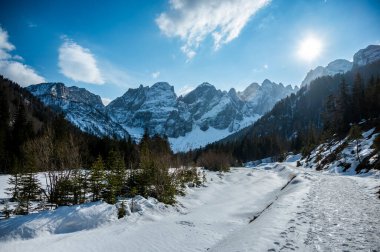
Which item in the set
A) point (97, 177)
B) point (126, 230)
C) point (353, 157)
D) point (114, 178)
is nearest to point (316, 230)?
point (126, 230)

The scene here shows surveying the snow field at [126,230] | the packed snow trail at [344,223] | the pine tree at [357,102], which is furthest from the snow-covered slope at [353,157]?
the snow field at [126,230]

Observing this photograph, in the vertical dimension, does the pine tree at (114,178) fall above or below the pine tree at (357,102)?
below

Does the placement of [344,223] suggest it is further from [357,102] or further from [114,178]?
[357,102]

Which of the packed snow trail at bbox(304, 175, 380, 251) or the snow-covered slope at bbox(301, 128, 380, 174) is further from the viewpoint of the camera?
the snow-covered slope at bbox(301, 128, 380, 174)

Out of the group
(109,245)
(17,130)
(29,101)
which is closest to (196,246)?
(109,245)

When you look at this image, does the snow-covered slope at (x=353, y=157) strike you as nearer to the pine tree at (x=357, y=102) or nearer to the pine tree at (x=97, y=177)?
the pine tree at (x=357, y=102)

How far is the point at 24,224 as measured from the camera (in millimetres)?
12219

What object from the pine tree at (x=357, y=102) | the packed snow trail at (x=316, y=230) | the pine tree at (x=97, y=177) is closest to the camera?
the packed snow trail at (x=316, y=230)

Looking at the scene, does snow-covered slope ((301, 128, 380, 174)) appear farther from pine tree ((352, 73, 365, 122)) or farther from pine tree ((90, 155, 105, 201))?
pine tree ((90, 155, 105, 201))

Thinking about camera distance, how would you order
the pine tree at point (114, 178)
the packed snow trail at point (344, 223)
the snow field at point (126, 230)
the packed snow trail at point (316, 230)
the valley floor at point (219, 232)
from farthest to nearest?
the pine tree at point (114, 178)
the snow field at point (126, 230)
the valley floor at point (219, 232)
the packed snow trail at point (316, 230)
the packed snow trail at point (344, 223)

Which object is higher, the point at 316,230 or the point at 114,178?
the point at 114,178

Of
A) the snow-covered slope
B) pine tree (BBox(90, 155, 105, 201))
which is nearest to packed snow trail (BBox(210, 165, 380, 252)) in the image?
pine tree (BBox(90, 155, 105, 201))

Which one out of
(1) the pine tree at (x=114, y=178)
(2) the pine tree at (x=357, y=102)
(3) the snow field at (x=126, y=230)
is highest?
(2) the pine tree at (x=357, y=102)

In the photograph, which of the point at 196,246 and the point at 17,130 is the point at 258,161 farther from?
the point at 196,246
